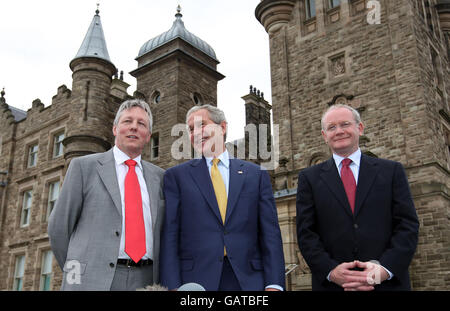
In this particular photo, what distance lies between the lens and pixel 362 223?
3.14 metres

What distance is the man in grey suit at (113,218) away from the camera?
301 centimetres

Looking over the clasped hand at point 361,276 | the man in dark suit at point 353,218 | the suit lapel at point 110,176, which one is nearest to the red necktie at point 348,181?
the man in dark suit at point 353,218

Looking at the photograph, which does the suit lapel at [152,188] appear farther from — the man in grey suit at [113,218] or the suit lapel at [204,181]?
the suit lapel at [204,181]

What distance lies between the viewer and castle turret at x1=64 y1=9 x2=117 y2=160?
18.0 meters

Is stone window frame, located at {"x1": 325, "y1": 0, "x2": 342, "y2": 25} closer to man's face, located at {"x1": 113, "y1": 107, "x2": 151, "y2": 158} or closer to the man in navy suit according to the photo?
the man in navy suit

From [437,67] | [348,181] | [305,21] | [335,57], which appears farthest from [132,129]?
[437,67]

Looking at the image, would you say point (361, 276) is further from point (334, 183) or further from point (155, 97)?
point (155, 97)

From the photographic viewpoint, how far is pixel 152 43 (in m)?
21.4

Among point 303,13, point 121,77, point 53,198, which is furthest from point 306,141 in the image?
point 121,77

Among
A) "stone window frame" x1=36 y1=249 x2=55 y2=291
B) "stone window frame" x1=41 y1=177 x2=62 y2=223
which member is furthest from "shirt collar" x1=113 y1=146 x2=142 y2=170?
"stone window frame" x1=41 y1=177 x2=62 y2=223

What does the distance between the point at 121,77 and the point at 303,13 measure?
11.6 m

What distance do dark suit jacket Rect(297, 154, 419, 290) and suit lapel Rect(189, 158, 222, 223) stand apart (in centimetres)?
64

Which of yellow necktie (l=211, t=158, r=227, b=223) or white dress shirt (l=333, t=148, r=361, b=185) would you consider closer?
yellow necktie (l=211, t=158, r=227, b=223)

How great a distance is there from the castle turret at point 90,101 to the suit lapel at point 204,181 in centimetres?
1520
